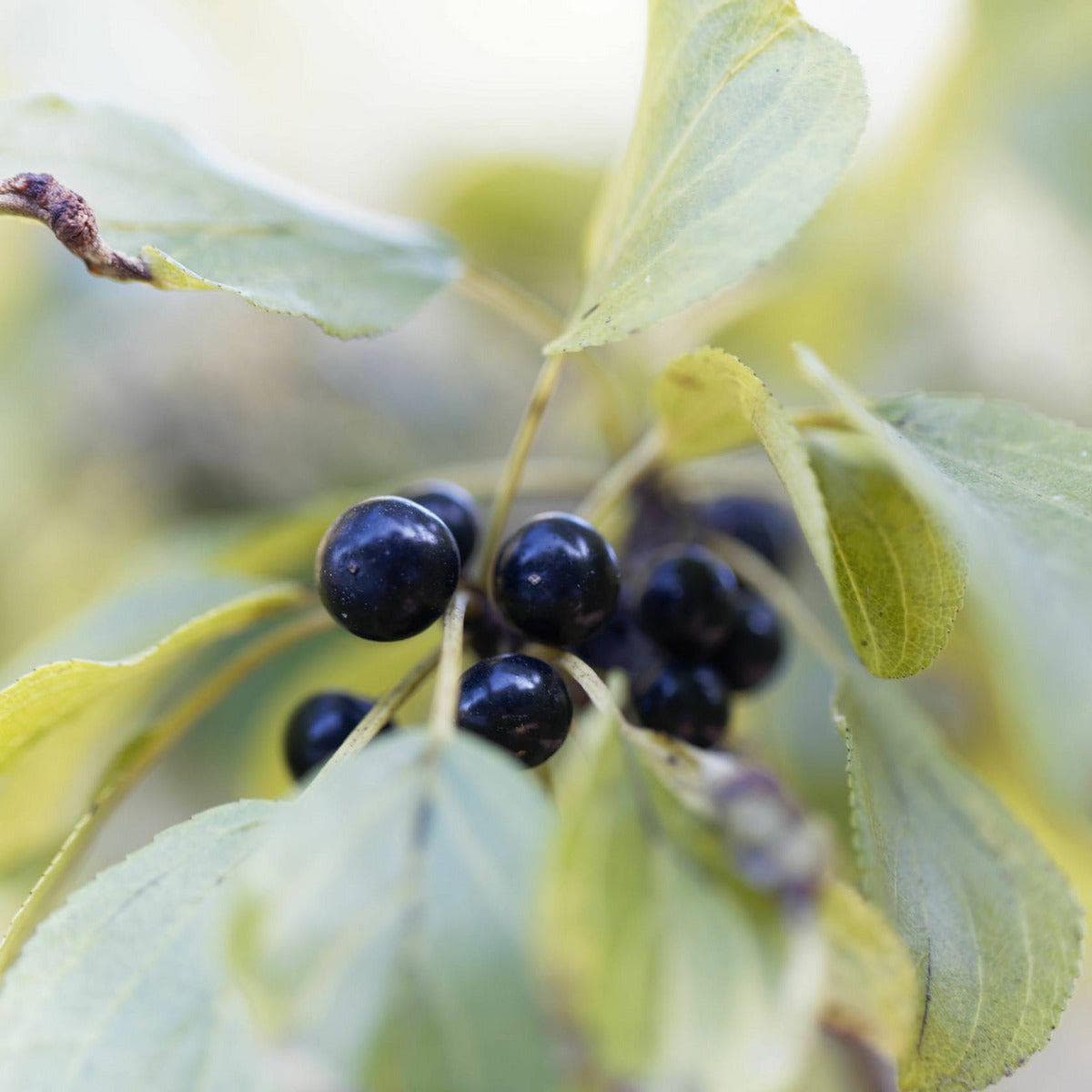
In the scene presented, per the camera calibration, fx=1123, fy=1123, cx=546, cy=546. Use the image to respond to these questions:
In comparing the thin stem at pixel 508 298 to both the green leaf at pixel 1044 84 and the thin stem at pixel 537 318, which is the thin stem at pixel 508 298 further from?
the green leaf at pixel 1044 84

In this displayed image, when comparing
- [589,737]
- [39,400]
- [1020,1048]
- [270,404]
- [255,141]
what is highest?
[589,737]

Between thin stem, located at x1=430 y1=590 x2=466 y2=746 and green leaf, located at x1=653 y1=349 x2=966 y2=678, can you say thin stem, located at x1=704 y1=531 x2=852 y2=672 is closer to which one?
green leaf, located at x1=653 y1=349 x2=966 y2=678

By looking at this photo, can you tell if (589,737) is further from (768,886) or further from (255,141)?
(255,141)

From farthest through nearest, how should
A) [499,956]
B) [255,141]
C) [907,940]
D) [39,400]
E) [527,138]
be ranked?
[255,141] → [527,138] → [39,400] → [907,940] → [499,956]

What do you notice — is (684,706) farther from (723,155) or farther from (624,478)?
(723,155)

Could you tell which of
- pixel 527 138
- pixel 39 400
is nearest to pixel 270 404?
pixel 39 400

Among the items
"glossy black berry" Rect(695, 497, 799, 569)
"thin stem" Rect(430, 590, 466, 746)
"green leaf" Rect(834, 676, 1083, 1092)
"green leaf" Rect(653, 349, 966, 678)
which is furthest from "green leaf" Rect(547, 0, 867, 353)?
"glossy black berry" Rect(695, 497, 799, 569)

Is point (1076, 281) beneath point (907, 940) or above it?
above
